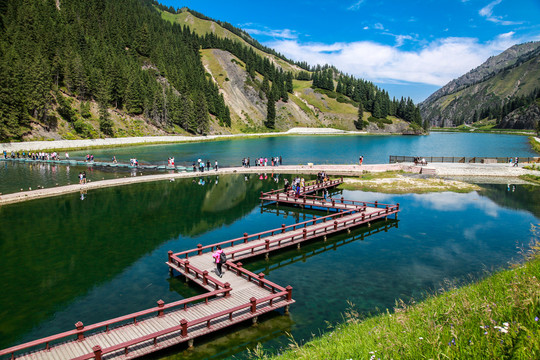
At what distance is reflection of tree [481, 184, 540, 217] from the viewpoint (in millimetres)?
41050

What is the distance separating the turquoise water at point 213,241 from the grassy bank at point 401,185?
382cm

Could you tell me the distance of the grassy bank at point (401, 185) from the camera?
49719 mm

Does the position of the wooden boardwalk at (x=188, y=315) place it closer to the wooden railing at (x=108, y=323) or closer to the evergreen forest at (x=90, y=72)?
the wooden railing at (x=108, y=323)

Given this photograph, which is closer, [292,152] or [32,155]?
[32,155]

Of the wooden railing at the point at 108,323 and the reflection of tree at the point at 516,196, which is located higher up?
the reflection of tree at the point at 516,196

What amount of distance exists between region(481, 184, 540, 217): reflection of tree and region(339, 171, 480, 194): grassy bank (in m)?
2.72

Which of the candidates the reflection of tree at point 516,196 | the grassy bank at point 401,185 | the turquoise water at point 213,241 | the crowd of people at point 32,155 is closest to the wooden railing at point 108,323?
the turquoise water at point 213,241

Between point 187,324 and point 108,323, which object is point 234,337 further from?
point 108,323

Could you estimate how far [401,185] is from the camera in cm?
Answer: 5203

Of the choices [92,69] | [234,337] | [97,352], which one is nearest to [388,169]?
[234,337]

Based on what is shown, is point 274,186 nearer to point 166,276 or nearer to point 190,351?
point 166,276

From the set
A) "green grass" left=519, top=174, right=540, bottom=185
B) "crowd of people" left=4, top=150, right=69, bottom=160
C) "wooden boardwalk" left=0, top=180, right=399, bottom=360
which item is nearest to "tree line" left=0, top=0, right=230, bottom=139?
"crowd of people" left=4, top=150, right=69, bottom=160

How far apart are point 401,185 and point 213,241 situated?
113ft

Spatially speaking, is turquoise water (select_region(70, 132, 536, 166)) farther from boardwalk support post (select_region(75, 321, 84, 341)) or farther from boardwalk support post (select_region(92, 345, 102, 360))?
boardwalk support post (select_region(92, 345, 102, 360))
